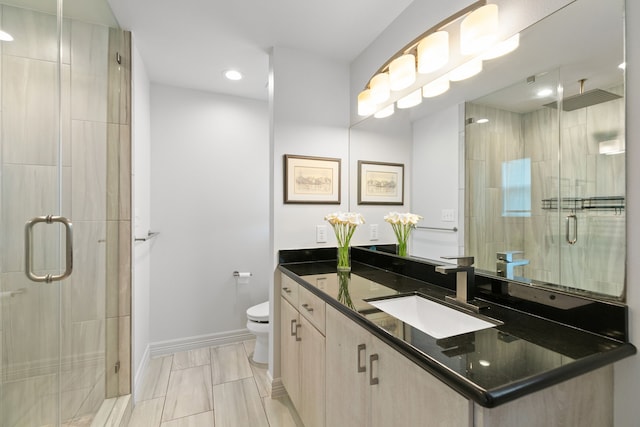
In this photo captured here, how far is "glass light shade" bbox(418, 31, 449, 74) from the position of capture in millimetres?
1401

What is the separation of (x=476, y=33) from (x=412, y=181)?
0.78m

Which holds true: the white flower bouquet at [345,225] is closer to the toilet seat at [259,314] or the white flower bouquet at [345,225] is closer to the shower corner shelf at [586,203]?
the toilet seat at [259,314]

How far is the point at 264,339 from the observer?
2.43 meters

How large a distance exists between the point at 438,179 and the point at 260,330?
1.78 m

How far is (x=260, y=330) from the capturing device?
235 centimetres

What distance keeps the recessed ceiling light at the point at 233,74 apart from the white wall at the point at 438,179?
153 cm

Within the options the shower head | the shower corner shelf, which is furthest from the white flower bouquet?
the shower head

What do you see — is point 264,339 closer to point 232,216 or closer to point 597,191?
point 232,216

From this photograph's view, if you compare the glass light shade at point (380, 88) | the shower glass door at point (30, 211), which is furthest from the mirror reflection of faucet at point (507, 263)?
the shower glass door at point (30, 211)

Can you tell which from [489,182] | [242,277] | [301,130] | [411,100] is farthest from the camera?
[242,277]

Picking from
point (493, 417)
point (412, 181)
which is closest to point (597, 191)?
point (493, 417)

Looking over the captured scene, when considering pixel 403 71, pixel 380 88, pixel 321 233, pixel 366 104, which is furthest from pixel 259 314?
pixel 403 71

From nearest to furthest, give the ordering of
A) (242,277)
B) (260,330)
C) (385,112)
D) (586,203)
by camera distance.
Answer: (586,203)
(385,112)
(260,330)
(242,277)

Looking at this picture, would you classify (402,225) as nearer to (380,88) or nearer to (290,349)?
(380,88)
